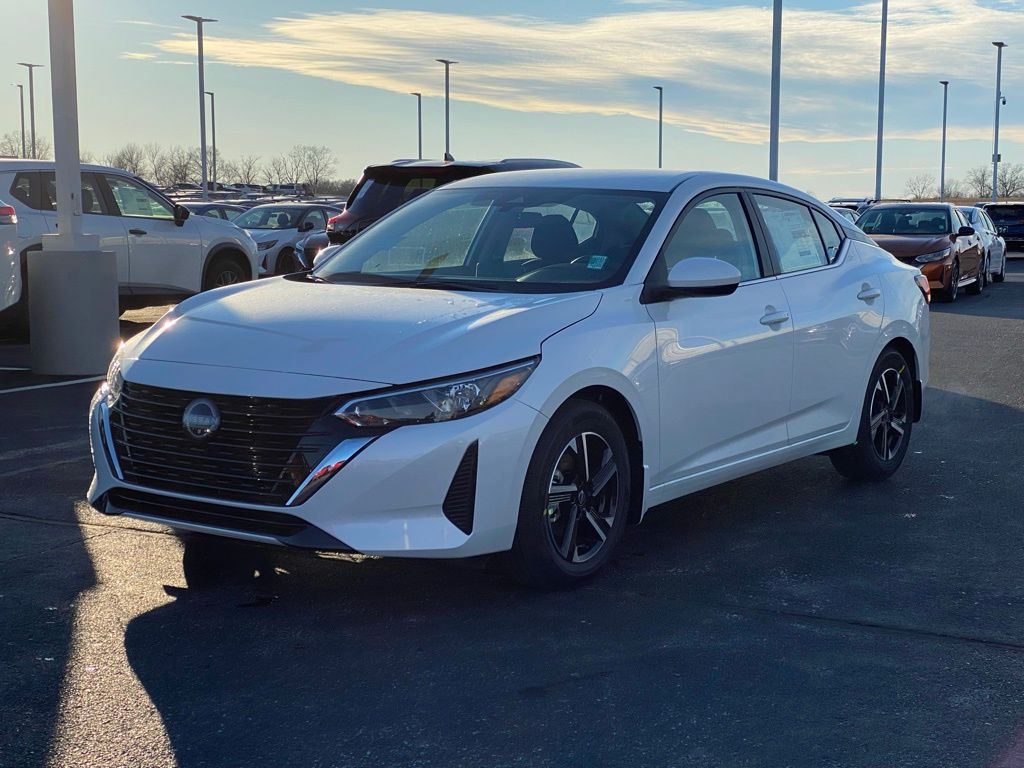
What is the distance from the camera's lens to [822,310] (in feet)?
21.4

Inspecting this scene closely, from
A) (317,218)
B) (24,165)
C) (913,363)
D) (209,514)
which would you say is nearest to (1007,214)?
(317,218)

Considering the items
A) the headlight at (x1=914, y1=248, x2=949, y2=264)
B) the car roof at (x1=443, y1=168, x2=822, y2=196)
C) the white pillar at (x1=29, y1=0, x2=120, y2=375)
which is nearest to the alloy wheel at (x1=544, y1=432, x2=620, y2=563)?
the car roof at (x1=443, y1=168, x2=822, y2=196)

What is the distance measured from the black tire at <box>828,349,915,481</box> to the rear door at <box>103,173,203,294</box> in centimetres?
932

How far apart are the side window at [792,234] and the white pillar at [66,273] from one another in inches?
264

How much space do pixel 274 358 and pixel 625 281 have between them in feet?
4.95

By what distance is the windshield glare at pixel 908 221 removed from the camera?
2189 centimetres

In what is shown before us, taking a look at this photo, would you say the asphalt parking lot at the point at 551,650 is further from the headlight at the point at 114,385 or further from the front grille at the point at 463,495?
the headlight at the point at 114,385

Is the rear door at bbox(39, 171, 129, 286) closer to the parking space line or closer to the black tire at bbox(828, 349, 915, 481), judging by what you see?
the parking space line

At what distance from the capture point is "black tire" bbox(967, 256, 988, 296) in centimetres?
2408

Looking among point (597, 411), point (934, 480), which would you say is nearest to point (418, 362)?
point (597, 411)

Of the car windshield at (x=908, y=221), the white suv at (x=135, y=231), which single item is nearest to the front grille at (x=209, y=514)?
the white suv at (x=135, y=231)

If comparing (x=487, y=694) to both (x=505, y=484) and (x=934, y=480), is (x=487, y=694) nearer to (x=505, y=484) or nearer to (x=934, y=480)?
(x=505, y=484)

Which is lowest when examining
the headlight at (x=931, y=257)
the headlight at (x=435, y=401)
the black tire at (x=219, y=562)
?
the black tire at (x=219, y=562)

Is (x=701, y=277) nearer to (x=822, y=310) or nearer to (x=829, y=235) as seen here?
(x=822, y=310)
